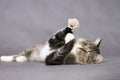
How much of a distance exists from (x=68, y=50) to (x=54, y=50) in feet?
0.48

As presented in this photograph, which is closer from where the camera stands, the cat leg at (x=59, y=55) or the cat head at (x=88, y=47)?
the cat leg at (x=59, y=55)

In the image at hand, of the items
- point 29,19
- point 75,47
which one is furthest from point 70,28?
point 29,19

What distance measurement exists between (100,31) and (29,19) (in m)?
0.59

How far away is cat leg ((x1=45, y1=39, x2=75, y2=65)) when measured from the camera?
3061mm

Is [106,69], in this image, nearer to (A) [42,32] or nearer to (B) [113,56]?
(B) [113,56]

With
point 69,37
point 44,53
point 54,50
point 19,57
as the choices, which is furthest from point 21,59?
point 69,37

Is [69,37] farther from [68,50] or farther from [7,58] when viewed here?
[7,58]

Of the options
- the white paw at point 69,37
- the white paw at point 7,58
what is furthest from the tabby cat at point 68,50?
the white paw at point 7,58

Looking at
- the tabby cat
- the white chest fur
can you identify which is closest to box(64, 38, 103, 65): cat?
the tabby cat

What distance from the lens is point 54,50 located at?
3180 mm

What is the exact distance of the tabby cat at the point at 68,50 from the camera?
309 cm

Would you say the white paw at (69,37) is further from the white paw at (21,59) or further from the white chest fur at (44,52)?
the white paw at (21,59)

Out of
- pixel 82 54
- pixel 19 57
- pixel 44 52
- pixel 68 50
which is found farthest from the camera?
pixel 19 57

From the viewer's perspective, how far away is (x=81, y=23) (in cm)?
402
